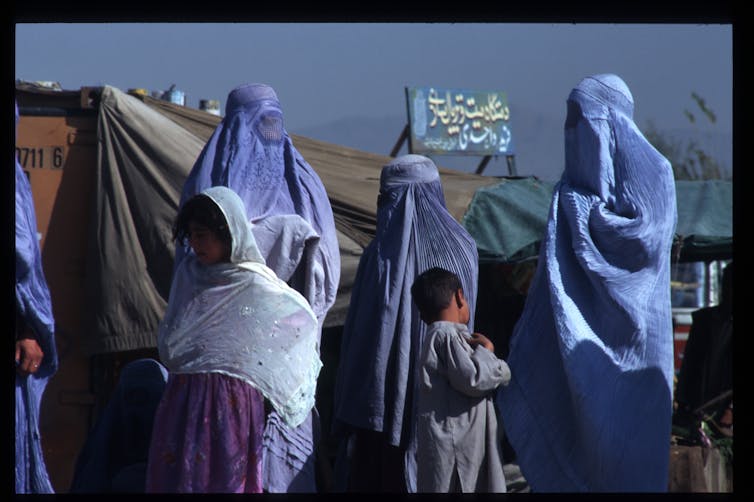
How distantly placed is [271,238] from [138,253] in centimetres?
203

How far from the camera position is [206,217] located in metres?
4.46

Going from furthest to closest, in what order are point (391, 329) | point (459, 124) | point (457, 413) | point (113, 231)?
point (459, 124) → point (113, 231) → point (391, 329) → point (457, 413)

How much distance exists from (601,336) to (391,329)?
0.89 meters

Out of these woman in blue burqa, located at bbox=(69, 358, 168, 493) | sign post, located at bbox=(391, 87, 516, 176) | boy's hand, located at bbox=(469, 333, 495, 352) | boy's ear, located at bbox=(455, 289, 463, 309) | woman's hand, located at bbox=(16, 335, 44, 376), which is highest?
sign post, located at bbox=(391, 87, 516, 176)

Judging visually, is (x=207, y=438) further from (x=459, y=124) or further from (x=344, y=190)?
(x=459, y=124)

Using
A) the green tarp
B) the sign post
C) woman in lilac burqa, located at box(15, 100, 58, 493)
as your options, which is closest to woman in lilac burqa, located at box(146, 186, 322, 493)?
woman in lilac burqa, located at box(15, 100, 58, 493)

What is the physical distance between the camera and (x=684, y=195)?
329 inches

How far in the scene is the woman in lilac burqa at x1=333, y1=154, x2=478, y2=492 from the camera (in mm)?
5422

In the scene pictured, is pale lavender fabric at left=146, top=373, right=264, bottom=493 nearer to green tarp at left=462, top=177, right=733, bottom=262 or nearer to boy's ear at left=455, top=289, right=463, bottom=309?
boy's ear at left=455, top=289, right=463, bottom=309

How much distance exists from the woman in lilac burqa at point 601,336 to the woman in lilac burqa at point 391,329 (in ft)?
1.53

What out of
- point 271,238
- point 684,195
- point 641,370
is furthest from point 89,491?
point 684,195

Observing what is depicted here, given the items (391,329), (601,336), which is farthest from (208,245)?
(601,336)

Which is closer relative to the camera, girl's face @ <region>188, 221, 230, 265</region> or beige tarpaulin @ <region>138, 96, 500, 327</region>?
girl's face @ <region>188, 221, 230, 265</region>

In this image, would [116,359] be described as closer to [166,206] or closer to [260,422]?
[166,206]
